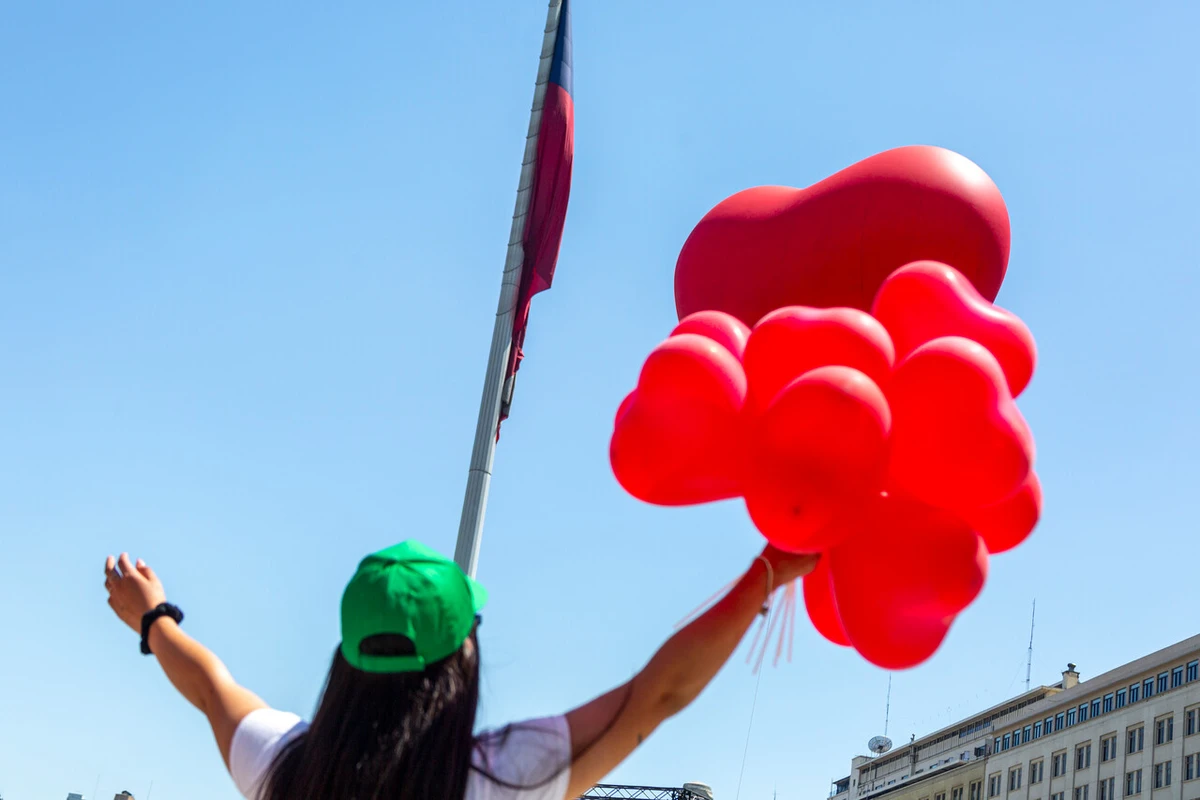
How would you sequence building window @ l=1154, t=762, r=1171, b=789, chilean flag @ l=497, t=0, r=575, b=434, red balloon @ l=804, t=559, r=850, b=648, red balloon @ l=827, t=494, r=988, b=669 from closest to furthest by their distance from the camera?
1. red balloon @ l=827, t=494, r=988, b=669
2. red balloon @ l=804, t=559, r=850, b=648
3. chilean flag @ l=497, t=0, r=575, b=434
4. building window @ l=1154, t=762, r=1171, b=789

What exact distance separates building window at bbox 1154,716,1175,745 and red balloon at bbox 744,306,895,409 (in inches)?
2493

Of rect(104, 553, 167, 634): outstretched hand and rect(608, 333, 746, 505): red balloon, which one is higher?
rect(608, 333, 746, 505): red balloon

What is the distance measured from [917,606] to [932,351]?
1.97 ft

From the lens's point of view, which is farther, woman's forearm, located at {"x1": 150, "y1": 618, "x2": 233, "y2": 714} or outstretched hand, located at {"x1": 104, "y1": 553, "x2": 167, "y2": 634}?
outstretched hand, located at {"x1": 104, "y1": 553, "x2": 167, "y2": 634}

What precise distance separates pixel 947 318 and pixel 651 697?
139cm

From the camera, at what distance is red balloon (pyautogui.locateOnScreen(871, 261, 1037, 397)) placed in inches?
133

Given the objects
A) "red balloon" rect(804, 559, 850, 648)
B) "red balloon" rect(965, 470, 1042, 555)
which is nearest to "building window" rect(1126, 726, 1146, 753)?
"red balloon" rect(804, 559, 850, 648)

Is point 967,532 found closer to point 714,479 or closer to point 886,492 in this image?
point 886,492

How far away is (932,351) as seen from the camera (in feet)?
10.3

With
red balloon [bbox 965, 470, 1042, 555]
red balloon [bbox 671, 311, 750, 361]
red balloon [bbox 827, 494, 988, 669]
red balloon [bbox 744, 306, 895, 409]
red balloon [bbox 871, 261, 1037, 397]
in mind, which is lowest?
red balloon [bbox 827, 494, 988, 669]

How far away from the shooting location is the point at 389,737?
2.39 metres

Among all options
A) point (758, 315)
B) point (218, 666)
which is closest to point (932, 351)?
Result: point (758, 315)

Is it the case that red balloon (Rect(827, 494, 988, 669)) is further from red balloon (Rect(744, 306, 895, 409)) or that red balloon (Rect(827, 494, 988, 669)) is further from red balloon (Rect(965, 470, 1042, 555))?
red balloon (Rect(744, 306, 895, 409))

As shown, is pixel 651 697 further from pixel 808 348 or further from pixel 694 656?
pixel 808 348
